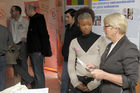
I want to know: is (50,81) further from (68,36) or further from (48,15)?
(68,36)

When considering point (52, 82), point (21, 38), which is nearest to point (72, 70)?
point (21, 38)

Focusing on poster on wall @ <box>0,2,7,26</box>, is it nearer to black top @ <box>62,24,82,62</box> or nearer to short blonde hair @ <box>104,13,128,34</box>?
black top @ <box>62,24,82,62</box>

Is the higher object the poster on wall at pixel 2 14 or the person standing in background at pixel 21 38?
the poster on wall at pixel 2 14

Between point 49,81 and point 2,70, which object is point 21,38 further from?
point 49,81

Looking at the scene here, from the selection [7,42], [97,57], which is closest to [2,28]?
[7,42]

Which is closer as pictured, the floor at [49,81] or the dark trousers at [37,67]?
the dark trousers at [37,67]

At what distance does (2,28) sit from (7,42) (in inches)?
11.9

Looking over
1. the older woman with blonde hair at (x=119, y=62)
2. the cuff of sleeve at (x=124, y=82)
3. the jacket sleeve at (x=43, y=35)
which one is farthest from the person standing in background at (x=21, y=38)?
the cuff of sleeve at (x=124, y=82)

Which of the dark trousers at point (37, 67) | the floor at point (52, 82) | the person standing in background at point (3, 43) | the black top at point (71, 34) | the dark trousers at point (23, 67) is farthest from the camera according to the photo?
the floor at point (52, 82)

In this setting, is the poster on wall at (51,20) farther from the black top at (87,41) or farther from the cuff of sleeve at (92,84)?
the cuff of sleeve at (92,84)

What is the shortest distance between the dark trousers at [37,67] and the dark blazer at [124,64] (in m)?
2.60

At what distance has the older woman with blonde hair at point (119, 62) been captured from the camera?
1.76m

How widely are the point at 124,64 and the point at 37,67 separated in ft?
9.51

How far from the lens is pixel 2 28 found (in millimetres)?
4148
